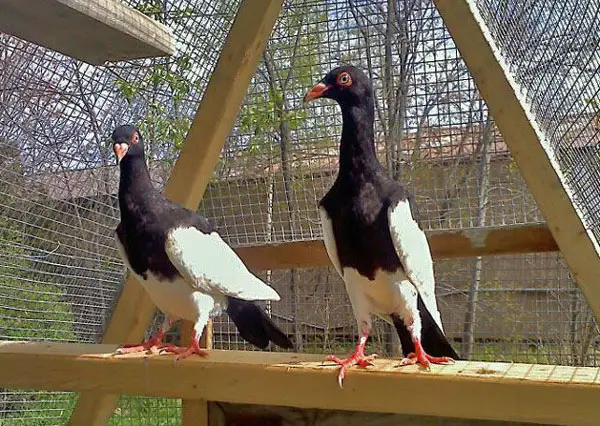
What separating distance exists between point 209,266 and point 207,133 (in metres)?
0.22

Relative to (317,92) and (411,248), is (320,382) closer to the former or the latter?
(411,248)

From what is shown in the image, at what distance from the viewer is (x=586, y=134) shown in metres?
1.05

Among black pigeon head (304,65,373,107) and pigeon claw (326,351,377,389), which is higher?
black pigeon head (304,65,373,107)

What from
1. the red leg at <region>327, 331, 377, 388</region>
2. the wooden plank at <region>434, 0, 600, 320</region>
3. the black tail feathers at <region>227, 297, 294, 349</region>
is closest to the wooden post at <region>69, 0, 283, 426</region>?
the black tail feathers at <region>227, 297, 294, 349</region>

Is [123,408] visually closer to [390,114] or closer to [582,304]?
[390,114]

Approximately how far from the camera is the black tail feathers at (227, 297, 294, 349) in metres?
1.26

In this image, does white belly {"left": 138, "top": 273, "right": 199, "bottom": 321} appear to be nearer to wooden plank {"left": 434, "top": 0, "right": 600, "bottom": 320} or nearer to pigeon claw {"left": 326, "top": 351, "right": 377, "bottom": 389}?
pigeon claw {"left": 326, "top": 351, "right": 377, "bottom": 389}

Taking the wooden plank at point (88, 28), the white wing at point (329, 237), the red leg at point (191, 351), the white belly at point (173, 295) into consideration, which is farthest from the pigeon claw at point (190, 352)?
the wooden plank at point (88, 28)

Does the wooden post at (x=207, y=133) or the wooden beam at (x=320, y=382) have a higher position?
the wooden post at (x=207, y=133)

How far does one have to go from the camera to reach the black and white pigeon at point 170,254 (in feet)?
3.57

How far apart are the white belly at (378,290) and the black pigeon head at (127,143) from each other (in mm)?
434

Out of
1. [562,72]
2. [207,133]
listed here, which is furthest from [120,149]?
[562,72]

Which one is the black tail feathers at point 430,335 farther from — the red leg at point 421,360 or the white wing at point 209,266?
the white wing at point 209,266

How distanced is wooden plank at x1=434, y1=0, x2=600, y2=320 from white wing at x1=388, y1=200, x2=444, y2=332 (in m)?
0.17
